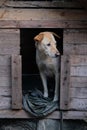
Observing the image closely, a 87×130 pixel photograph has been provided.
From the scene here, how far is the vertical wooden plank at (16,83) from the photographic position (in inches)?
167

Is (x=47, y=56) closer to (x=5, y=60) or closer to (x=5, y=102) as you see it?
(x=5, y=60)

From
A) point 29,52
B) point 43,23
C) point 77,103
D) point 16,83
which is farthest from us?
point 29,52

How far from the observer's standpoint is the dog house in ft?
13.8

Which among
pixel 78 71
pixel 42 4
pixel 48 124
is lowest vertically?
pixel 48 124

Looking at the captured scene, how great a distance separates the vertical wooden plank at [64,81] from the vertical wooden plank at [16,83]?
1.43ft

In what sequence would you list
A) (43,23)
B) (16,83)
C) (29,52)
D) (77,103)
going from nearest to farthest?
(43,23), (16,83), (77,103), (29,52)

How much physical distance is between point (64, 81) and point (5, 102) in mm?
671

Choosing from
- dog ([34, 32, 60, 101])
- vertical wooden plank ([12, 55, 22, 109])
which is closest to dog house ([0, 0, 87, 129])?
vertical wooden plank ([12, 55, 22, 109])

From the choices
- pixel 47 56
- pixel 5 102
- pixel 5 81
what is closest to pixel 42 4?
pixel 47 56

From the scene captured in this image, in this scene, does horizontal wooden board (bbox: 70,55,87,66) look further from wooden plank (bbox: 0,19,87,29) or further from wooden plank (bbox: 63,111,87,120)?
wooden plank (bbox: 63,111,87,120)

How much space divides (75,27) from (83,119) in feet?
3.28

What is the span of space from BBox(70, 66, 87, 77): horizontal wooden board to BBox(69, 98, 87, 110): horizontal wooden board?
0.28 metres

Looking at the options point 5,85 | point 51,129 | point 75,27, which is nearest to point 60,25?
point 75,27

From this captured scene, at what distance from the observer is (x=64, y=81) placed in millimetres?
4309
